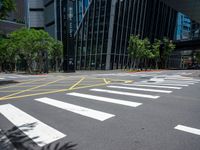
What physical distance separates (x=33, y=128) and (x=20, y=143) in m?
0.95

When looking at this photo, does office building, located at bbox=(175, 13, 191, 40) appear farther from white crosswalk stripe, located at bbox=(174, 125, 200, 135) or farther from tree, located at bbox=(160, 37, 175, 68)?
white crosswalk stripe, located at bbox=(174, 125, 200, 135)

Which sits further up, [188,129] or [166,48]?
[166,48]

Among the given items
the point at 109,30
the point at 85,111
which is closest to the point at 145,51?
the point at 109,30

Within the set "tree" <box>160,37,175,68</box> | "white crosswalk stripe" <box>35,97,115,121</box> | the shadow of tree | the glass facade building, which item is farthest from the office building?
the shadow of tree

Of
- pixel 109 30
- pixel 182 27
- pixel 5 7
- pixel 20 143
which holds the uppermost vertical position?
pixel 182 27

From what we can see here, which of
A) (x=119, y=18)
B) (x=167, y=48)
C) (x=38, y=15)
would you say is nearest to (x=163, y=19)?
(x=167, y=48)

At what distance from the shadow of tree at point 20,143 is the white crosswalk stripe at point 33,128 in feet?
0.38

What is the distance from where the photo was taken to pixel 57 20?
191ft

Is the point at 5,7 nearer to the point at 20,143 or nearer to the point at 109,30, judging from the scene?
the point at 20,143

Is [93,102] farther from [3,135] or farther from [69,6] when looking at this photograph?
[69,6]

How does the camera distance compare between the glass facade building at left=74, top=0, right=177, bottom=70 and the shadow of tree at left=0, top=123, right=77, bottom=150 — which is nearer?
the shadow of tree at left=0, top=123, right=77, bottom=150

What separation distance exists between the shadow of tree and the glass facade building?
39.2m

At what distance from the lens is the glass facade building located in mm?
43875

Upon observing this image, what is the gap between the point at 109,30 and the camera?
142ft
